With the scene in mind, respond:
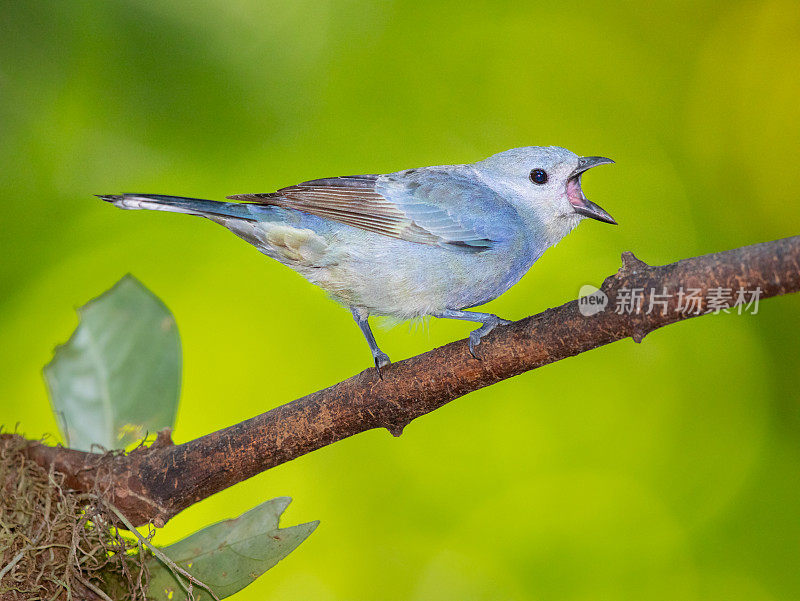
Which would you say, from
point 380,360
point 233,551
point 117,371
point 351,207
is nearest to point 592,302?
point 380,360

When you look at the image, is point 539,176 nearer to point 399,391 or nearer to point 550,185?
point 550,185

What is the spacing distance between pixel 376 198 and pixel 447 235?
0.25 meters

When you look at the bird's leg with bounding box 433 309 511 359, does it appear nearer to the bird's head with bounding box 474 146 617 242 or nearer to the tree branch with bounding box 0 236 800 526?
the tree branch with bounding box 0 236 800 526

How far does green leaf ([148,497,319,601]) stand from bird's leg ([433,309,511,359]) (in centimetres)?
55

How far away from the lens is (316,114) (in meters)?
3.34

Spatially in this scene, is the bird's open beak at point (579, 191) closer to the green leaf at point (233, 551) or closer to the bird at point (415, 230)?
the bird at point (415, 230)

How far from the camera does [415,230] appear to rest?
2.12 meters

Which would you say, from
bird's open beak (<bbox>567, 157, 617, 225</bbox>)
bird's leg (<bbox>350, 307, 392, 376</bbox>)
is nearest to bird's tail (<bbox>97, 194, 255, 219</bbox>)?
bird's leg (<bbox>350, 307, 392, 376</bbox>)

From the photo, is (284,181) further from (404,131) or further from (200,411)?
(200,411)

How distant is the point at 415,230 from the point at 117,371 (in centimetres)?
104

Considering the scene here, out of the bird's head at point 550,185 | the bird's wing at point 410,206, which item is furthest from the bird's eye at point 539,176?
the bird's wing at point 410,206

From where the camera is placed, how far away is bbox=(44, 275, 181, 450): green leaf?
90.8 inches

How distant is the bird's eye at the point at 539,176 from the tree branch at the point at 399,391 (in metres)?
0.66

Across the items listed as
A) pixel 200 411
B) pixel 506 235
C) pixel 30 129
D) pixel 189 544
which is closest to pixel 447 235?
pixel 506 235
